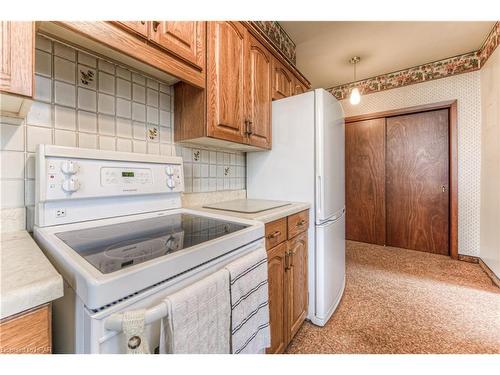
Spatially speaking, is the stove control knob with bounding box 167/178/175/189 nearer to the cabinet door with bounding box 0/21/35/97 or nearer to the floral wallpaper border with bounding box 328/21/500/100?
the cabinet door with bounding box 0/21/35/97

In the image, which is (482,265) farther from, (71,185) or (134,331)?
(71,185)

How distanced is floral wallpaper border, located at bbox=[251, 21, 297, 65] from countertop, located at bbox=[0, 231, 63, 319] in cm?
206

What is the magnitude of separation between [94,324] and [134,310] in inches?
2.7

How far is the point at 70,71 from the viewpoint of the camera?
936 millimetres

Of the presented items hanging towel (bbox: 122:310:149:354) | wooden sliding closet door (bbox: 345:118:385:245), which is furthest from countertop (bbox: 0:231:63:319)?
wooden sliding closet door (bbox: 345:118:385:245)

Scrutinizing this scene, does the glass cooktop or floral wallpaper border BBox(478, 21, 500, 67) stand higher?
floral wallpaper border BBox(478, 21, 500, 67)

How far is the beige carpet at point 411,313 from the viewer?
1346 millimetres

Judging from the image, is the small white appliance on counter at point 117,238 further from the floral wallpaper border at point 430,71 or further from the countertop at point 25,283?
the floral wallpaper border at point 430,71

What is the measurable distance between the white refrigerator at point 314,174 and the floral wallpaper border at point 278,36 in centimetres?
72

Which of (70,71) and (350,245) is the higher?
(70,71)

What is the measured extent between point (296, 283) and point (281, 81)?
1.52 metres

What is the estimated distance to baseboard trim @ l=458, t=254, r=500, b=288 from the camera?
206 centimetres

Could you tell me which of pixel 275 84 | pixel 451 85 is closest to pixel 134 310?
pixel 275 84
